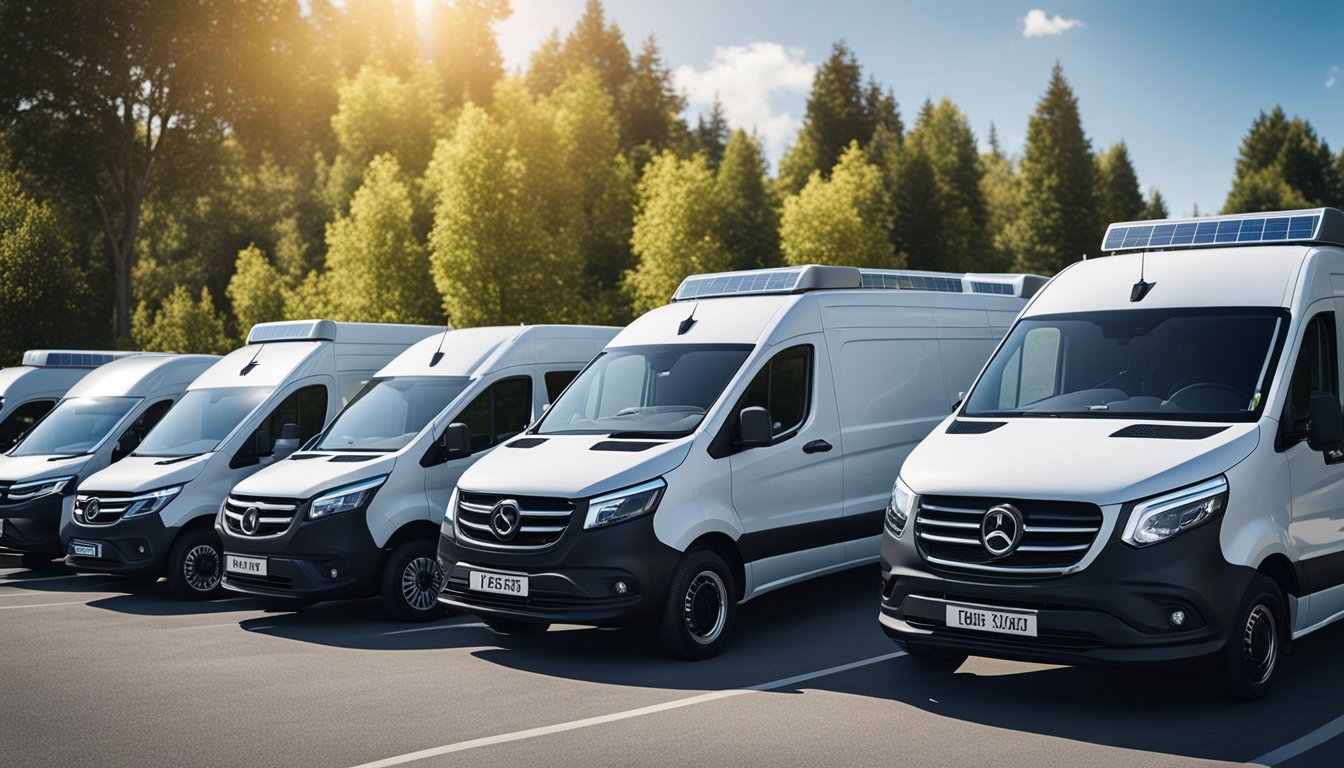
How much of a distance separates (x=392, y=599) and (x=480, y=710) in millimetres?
3496

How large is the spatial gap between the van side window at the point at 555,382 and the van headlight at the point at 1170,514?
6674mm

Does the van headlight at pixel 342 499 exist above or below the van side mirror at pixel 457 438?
below

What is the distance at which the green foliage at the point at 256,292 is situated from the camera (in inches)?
2507

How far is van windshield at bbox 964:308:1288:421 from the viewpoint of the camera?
7.46 metres

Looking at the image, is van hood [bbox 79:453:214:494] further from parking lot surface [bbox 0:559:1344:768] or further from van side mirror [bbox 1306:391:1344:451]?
van side mirror [bbox 1306:391:1344:451]

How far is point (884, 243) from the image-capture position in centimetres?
6019

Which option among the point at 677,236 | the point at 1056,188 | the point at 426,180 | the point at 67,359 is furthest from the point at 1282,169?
the point at 67,359

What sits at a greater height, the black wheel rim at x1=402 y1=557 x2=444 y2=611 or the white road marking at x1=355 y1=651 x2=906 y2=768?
the black wheel rim at x1=402 y1=557 x2=444 y2=611

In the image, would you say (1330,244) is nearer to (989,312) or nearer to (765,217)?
(989,312)

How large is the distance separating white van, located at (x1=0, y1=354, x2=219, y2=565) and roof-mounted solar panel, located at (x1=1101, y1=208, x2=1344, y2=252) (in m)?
11.1

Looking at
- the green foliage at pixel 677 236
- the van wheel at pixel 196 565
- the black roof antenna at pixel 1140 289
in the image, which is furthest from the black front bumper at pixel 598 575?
the green foliage at pixel 677 236

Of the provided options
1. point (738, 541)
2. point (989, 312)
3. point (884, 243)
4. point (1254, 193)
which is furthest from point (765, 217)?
point (738, 541)

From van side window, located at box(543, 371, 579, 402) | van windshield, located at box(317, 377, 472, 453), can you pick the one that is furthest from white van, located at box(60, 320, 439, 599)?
van side window, located at box(543, 371, 579, 402)

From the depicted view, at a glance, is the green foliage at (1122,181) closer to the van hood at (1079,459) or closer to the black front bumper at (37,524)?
the black front bumper at (37,524)
